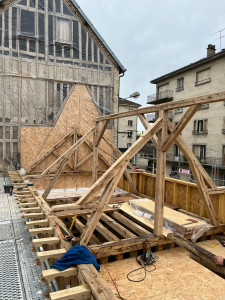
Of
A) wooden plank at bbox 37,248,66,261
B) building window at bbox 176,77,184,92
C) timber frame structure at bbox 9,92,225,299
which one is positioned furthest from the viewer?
building window at bbox 176,77,184,92

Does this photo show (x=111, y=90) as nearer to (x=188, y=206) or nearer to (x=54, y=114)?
(x=54, y=114)

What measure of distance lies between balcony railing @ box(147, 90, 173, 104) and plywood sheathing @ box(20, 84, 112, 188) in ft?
56.6

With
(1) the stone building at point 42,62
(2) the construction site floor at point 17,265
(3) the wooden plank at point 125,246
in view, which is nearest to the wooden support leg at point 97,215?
(3) the wooden plank at point 125,246

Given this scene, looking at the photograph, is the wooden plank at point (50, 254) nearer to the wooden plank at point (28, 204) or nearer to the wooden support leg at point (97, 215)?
the wooden support leg at point (97, 215)

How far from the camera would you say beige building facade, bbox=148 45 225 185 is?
2330cm

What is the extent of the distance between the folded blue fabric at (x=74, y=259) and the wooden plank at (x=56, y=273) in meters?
0.07

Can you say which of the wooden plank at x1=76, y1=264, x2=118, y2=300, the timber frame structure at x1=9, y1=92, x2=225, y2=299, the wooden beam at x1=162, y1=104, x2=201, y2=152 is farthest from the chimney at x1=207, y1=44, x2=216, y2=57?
the wooden plank at x1=76, y1=264, x2=118, y2=300

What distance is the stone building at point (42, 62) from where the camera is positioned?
12.8m

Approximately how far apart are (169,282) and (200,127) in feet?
79.0

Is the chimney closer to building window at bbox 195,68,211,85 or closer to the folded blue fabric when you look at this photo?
building window at bbox 195,68,211,85

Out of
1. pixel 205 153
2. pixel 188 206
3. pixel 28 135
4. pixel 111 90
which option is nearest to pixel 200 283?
pixel 188 206

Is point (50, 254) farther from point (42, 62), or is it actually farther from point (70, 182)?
point (42, 62)

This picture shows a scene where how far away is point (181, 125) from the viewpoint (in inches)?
203

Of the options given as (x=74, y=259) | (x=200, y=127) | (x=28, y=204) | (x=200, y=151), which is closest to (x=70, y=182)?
(x=28, y=204)
